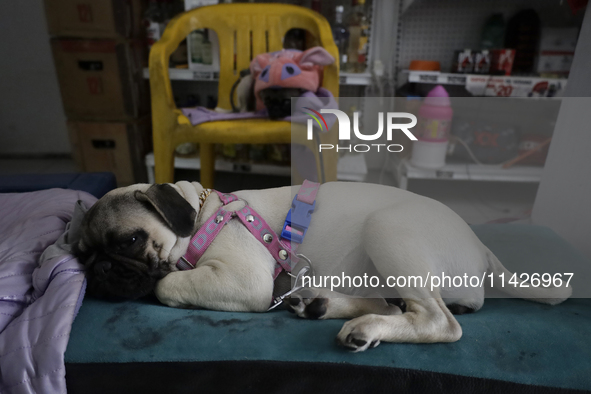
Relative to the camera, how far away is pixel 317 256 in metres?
1.02

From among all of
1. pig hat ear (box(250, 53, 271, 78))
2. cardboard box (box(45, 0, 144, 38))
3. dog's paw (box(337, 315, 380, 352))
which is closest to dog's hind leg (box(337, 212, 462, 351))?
dog's paw (box(337, 315, 380, 352))

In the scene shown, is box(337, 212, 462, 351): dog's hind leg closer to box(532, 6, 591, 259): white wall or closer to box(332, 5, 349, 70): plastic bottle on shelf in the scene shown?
box(532, 6, 591, 259): white wall

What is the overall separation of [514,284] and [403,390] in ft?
1.63

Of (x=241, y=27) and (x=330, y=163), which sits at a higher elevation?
(x=241, y=27)

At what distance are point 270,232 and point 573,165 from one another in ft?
3.21

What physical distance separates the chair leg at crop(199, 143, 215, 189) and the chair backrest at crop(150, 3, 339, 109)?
0.29 meters

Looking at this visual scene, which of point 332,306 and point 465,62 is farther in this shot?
point 465,62

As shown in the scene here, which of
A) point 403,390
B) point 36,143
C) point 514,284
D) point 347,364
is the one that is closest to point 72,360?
point 347,364

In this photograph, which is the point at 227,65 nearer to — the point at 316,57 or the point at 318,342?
the point at 316,57

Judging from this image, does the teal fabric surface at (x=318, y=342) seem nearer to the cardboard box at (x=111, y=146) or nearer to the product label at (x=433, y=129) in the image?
the product label at (x=433, y=129)

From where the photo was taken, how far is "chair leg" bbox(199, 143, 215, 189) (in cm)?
237

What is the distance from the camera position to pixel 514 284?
100 centimetres

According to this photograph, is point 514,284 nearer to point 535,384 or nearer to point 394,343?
point 535,384

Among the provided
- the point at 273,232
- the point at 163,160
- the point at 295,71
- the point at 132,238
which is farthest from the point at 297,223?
the point at 163,160
